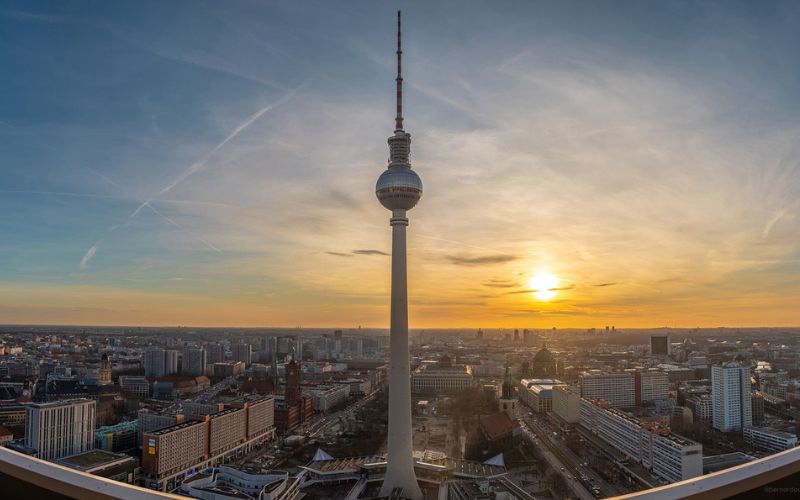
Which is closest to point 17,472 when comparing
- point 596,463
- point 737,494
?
point 737,494

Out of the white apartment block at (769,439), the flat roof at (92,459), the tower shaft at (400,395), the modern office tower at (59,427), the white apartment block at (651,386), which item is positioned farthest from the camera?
the white apartment block at (651,386)

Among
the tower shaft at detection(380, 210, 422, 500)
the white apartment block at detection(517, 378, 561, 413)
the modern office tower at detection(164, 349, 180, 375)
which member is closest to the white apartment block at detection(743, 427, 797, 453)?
the white apartment block at detection(517, 378, 561, 413)

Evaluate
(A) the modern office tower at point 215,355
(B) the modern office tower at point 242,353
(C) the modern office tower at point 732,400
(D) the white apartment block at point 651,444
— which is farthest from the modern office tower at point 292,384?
(B) the modern office tower at point 242,353

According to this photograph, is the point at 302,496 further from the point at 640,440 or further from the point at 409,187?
the point at 640,440

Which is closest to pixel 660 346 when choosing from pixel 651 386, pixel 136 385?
pixel 651 386

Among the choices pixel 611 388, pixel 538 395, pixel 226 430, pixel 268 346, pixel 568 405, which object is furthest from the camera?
pixel 268 346

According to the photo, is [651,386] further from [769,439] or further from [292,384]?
[292,384]

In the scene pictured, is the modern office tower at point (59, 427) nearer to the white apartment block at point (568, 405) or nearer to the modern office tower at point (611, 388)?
the white apartment block at point (568, 405)
